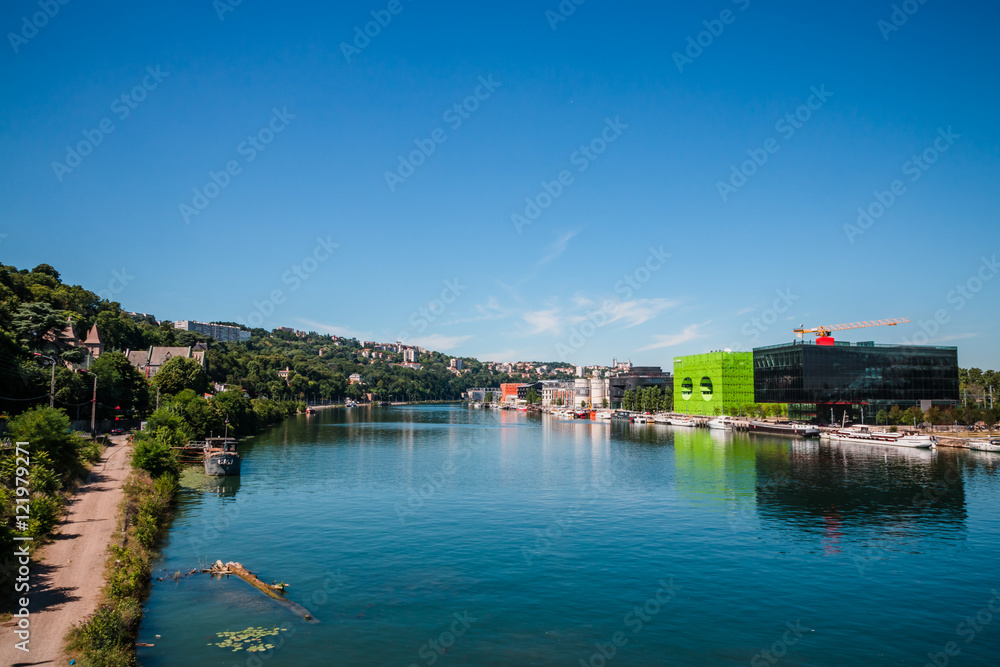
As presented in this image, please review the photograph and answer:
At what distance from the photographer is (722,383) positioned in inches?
5655

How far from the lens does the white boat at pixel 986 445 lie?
7694cm

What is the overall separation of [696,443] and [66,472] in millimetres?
79582

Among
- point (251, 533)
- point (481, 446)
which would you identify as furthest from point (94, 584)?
point (481, 446)

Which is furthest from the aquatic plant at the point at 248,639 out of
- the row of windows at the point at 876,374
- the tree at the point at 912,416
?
the row of windows at the point at 876,374

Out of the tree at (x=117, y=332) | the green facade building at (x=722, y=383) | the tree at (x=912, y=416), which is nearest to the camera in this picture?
the tree at (x=912, y=416)

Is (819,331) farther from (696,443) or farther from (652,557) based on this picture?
(652,557)
